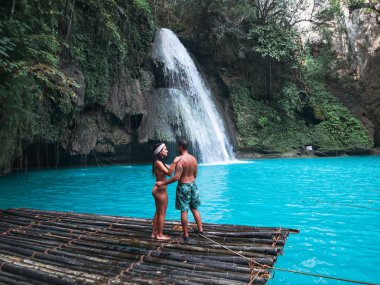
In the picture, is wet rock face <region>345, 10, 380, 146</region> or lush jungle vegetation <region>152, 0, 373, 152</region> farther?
wet rock face <region>345, 10, 380, 146</region>

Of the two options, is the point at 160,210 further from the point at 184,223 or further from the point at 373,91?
the point at 373,91

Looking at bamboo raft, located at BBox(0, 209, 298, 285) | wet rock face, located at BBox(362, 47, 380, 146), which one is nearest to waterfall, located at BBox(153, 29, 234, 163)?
wet rock face, located at BBox(362, 47, 380, 146)

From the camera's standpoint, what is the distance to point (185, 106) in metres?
19.6

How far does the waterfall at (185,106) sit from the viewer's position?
62.1 ft

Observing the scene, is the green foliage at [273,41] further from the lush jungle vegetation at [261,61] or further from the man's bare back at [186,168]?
the man's bare back at [186,168]

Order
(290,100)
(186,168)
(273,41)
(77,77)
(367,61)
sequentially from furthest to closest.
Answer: (367,61) → (290,100) → (273,41) → (77,77) → (186,168)

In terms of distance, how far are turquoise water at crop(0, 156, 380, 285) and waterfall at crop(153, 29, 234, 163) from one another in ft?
17.6

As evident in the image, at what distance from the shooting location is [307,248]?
5.17 meters

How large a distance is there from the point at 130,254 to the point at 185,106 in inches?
629

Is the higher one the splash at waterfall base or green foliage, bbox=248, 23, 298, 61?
green foliage, bbox=248, 23, 298, 61

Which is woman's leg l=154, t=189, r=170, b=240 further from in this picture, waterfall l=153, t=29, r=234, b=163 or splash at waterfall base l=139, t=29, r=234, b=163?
waterfall l=153, t=29, r=234, b=163

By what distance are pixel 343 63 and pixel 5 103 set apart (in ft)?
79.6

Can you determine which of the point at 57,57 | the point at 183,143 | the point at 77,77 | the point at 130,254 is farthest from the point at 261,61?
the point at 130,254

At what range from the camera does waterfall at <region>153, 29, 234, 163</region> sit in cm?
1894
